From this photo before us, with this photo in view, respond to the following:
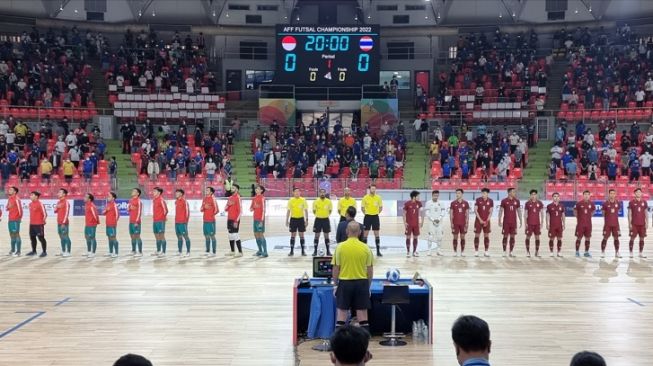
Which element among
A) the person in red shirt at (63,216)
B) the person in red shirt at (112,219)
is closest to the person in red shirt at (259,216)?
the person in red shirt at (112,219)

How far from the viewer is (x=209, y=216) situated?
19.3 m

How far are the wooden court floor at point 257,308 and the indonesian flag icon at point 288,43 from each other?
20.2m

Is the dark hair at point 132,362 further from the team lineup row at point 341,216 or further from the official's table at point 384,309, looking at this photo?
the team lineup row at point 341,216

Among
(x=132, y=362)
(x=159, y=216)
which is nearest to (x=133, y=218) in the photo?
(x=159, y=216)

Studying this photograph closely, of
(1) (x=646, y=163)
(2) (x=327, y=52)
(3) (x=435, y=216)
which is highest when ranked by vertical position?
(2) (x=327, y=52)

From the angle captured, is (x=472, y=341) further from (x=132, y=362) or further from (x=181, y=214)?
(x=181, y=214)

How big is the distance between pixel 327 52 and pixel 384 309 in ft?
92.4

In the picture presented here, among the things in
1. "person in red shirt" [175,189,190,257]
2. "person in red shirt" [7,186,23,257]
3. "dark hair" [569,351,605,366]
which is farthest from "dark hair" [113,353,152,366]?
"person in red shirt" [7,186,23,257]

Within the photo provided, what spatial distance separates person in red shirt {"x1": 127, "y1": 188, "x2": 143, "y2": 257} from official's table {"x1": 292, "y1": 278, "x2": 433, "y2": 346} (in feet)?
29.4

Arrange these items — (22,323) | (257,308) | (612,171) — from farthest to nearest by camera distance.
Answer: (612,171) < (257,308) < (22,323)

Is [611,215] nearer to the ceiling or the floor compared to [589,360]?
nearer to the floor

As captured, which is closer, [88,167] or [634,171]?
[634,171]

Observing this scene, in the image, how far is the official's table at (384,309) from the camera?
35.4 feet

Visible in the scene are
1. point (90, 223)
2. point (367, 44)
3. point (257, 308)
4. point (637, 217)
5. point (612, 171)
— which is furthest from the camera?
point (367, 44)
